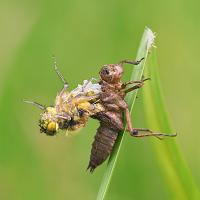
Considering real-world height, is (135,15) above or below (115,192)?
above

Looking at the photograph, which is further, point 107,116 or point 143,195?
point 143,195

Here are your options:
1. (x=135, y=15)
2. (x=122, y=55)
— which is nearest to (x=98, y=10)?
(x=135, y=15)

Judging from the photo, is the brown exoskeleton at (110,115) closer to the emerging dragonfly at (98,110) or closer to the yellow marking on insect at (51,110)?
the emerging dragonfly at (98,110)

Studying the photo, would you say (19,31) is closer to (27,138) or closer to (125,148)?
(27,138)

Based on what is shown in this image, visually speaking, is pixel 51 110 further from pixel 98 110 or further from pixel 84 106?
pixel 98 110

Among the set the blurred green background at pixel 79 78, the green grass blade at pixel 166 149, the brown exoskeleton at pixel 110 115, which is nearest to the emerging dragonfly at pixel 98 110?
the brown exoskeleton at pixel 110 115

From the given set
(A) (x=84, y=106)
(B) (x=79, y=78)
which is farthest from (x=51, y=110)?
(B) (x=79, y=78)
